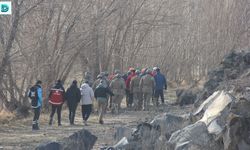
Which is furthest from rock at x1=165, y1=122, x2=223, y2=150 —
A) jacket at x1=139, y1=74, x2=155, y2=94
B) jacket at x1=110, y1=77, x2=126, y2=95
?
jacket at x1=139, y1=74, x2=155, y2=94

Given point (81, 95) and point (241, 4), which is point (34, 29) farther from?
point (241, 4)

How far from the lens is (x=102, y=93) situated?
2008 centimetres

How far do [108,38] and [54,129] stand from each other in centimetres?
1301

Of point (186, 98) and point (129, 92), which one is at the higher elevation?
point (129, 92)

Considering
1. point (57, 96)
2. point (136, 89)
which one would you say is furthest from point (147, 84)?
point (57, 96)

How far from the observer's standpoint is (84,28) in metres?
27.3

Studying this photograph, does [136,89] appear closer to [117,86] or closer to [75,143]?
[117,86]

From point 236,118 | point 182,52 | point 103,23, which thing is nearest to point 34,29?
point 103,23

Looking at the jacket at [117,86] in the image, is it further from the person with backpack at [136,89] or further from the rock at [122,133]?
the rock at [122,133]

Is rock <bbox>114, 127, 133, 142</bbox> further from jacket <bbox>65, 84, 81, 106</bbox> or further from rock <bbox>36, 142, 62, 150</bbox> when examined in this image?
jacket <bbox>65, 84, 81, 106</bbox>

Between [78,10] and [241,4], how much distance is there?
19721 mm

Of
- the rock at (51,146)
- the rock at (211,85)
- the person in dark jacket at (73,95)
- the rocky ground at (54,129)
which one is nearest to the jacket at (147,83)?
the rocky ground at (54,129)

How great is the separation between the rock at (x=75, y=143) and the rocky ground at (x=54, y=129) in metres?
1.11

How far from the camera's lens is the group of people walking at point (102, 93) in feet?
63.4
